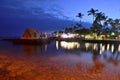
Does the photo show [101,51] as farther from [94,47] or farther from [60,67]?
[60,67]

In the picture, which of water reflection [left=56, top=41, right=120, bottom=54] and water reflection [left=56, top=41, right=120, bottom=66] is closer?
water reflection [left=56, top=41, right=120, bottom=66]

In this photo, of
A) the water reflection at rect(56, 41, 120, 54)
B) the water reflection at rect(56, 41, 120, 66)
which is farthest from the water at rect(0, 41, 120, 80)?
the water reflection at rect(56, 41, 120, 54)

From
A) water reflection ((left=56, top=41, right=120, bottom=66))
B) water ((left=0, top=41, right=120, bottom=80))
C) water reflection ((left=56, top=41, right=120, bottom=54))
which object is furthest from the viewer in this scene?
water reflection ((left=56, top=41, right=120, bottom=54))

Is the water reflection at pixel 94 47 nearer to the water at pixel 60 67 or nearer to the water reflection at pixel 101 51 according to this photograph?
the water reflection at pixel 101 51

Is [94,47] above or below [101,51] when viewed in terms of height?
above

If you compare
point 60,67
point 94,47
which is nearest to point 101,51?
point 94,47

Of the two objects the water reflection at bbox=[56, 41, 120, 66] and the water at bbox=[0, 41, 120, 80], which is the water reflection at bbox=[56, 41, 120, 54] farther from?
the water at bbox=[0, 41, 120, 80]

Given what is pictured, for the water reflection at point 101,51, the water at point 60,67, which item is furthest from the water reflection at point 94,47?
the water at point 60,67

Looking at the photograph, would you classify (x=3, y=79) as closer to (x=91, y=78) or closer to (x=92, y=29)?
(x=91, y=78)

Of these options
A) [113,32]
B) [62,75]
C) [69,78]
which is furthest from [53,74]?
[113,32]

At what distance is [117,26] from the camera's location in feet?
242

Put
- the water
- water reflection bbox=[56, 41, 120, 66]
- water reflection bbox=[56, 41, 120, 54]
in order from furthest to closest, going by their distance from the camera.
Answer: water reflection bbox=[56, 41, 120, 54], water reflection bbox=[56, 41, 120, 66], the water

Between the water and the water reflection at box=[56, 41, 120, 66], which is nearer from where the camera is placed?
the water

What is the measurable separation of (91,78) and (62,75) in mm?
1953
